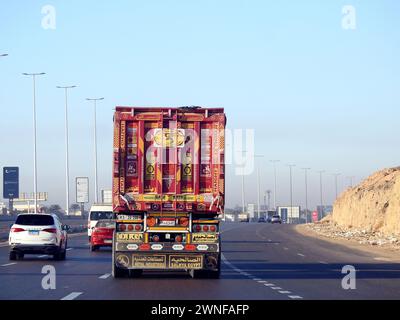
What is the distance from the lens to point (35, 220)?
37.0 meters

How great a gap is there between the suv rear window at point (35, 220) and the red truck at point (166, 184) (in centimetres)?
1139

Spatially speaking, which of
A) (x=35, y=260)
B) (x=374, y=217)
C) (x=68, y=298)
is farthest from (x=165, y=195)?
(x=374, y=217)

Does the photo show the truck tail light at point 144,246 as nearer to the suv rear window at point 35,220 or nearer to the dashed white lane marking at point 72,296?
the dashed white lane marking at point 72,296

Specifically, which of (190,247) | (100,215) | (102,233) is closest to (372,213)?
(100,215)

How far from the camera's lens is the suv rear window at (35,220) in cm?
3675

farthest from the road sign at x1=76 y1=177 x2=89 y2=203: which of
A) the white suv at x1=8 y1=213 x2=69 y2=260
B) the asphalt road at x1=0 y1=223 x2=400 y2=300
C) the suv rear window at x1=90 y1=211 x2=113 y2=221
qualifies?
the white suv at x1=8 y1=213 x2=69 y2=260

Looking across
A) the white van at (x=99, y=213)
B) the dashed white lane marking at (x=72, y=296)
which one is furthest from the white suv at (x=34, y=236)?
the dashed white lane marking at (x=72, y=296)

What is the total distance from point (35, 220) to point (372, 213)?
196ft

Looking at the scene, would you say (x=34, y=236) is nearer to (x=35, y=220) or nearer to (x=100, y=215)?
(x=35, y=220)

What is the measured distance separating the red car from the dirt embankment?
18568 millimetres

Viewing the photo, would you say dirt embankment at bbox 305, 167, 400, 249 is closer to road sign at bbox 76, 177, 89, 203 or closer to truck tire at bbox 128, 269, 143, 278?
road sign at bbox 76, 177, 89, 203
